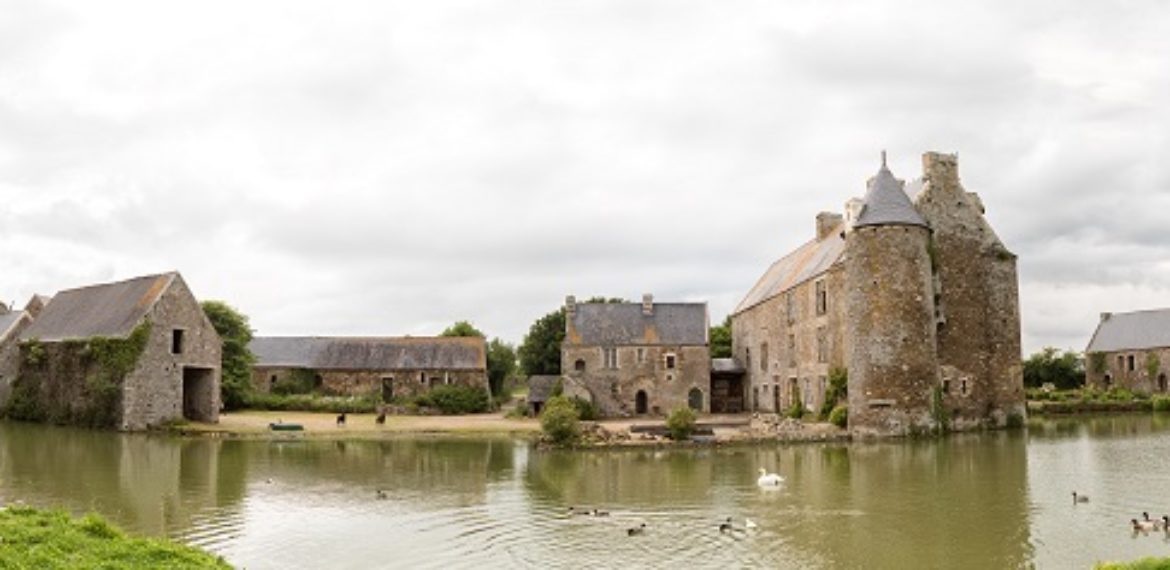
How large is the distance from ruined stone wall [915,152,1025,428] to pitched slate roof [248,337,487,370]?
27803mm

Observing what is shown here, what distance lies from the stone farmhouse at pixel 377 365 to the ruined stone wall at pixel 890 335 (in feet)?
87.3

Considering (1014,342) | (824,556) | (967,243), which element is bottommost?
(824,556)

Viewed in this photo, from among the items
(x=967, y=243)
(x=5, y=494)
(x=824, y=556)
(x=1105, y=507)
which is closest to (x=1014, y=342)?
(x=967, y=243)

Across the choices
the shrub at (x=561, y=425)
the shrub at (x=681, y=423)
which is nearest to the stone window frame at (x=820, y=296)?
the shrub at (x=681, y=423)

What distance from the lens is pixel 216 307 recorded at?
171 feet

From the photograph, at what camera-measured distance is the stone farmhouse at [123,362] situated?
38875 millimetres

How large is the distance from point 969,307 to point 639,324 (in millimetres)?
18063

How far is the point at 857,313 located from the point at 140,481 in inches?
992

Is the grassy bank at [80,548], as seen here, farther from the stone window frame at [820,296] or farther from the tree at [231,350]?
the tree at [231,350]

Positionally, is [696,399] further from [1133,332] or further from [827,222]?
[1133,332]

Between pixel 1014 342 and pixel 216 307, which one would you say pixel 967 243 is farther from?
pixel 216 307

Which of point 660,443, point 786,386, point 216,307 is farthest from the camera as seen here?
point 216,307

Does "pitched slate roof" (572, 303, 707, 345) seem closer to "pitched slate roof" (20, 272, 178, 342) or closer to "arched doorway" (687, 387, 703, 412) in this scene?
"arched doorway" (687, 387, 703, 412)

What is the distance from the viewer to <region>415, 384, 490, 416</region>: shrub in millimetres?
54062
